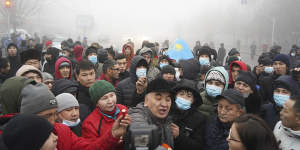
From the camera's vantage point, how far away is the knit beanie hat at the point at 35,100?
6.74 feet

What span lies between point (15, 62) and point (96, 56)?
2603 mm

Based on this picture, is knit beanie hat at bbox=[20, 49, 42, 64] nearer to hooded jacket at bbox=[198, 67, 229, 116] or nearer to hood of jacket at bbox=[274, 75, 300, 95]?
hooded jacket at bbox=[198, 67, 229, 116]

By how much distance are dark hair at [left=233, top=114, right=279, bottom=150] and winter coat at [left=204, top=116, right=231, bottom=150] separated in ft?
2.86

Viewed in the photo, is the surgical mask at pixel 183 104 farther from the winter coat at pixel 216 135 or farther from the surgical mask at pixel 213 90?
the surgical mask at pixel 213 90

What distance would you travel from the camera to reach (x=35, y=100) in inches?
81.7

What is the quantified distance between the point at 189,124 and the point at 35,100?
168 centimetres

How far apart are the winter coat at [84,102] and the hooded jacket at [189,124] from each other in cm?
115

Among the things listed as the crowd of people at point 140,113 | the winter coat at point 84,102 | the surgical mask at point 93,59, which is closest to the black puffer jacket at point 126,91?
the crowd of people at point 140,113

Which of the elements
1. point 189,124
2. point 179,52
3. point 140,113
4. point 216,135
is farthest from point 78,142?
point 179,52

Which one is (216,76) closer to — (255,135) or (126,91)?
(126,91)

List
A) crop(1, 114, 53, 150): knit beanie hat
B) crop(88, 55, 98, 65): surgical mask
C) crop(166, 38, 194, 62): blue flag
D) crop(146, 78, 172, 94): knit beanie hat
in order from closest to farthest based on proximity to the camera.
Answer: crop(1, 114, 53, 150): knit beanie hat
crop(146, 78, 172, 94): knit beanie hat
crop(88, 55, 98, 65): surgical mask
crop(166, 38, 194, 62): blue flag

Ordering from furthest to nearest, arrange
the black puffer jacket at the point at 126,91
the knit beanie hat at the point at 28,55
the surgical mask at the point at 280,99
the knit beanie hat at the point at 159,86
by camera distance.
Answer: the knit beanie hat at the point at 28,55
the black puffer jacket at the point at 126,91
the surgical mask at the point at 280,99
the knit beanie hat at the point at 159,86

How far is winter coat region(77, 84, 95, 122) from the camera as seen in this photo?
317 cm

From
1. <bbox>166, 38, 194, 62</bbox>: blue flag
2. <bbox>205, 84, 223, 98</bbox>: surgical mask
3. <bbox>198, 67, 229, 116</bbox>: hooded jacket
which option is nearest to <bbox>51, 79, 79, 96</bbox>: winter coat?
<bbox>198, 67, 229, 116</bbox>: hooded jacket
